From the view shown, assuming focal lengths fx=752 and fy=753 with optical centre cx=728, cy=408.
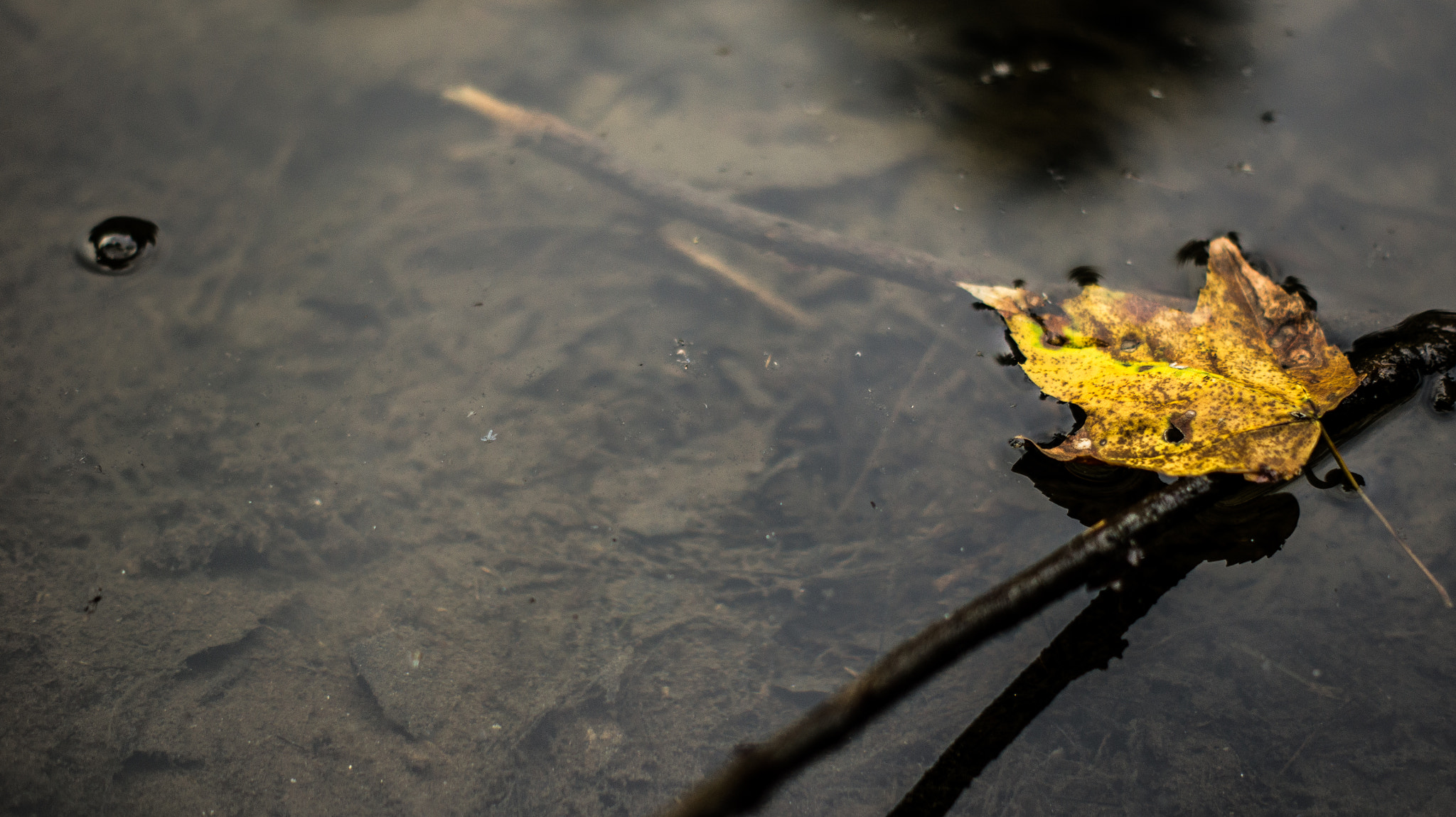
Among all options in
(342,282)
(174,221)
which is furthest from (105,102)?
(342,282)

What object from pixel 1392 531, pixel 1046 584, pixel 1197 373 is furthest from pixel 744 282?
pixel 1392 531

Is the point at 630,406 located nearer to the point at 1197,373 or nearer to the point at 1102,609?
the point at 1102,609

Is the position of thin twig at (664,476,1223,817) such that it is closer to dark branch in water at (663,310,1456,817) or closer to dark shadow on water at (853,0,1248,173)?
dark branch in water at (663,310,1456,817)

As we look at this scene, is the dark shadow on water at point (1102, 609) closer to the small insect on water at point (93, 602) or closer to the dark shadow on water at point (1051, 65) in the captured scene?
the dark shadow on water at point (1051, 65)

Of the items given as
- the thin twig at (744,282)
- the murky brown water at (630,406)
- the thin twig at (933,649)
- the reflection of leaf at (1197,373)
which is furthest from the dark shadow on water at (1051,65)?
the thin twig at (933,649)

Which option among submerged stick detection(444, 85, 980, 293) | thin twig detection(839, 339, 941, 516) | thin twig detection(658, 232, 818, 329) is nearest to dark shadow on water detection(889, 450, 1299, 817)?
thin twig detection(839, 339, 941, 516)

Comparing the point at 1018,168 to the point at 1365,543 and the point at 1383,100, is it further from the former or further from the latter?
the point at 1365,543
